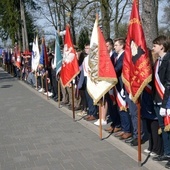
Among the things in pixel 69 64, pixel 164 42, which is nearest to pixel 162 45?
pixel 164 42

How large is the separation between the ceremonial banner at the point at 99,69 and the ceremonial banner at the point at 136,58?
130 cm

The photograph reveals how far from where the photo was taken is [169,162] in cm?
555

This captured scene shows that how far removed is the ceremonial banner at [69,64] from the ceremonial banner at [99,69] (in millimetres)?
1678

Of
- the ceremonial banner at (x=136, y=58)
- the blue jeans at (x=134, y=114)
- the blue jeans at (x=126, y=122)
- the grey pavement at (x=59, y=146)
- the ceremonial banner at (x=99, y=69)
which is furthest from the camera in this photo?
the blue jeans at (x=126, y=122)

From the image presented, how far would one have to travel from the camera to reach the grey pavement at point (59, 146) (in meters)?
6.00

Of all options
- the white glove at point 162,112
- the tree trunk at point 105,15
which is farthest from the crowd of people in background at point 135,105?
the tree trunk at point 105,15

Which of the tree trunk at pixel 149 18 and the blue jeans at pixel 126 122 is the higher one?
the tree trunk at pixel 149 18

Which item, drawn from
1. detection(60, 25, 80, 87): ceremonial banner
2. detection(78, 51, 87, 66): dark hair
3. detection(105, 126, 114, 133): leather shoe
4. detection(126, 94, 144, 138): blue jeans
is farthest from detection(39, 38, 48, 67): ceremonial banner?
detection(126, 94, 144, 138): blue jeans

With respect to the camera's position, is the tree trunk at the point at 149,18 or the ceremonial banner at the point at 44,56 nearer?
the tree trunk at the point at 149,18

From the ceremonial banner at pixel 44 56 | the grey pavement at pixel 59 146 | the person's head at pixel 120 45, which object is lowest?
the grey pavement at pixel 59 146

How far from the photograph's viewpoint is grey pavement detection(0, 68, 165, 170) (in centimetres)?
600

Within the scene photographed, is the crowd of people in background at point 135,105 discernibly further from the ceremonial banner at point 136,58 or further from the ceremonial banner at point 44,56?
the ceremonial banner at point 44,56

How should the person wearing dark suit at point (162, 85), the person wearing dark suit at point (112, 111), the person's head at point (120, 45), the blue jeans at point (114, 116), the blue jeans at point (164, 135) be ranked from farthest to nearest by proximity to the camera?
the blue jeans at point (114, 116), the person wearing dark suit at point (112, 111), the person's head at point (120, 45), the blue jeans at point (164, 135), the person wearing dark suit at point (162, 85)

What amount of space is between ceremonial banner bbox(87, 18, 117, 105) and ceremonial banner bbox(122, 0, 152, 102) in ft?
4.26
